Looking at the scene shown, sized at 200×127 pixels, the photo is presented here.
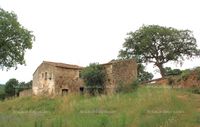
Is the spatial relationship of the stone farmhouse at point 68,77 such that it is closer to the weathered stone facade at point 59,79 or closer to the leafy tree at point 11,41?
the weathered stone facade at point 59,79

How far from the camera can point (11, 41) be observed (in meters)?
32.5

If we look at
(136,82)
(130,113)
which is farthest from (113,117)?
(136,82)

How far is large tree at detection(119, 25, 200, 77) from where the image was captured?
151 feet

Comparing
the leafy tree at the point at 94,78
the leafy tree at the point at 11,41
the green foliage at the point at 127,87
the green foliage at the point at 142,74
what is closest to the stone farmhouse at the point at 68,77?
the leafy tree at the point at 94,78

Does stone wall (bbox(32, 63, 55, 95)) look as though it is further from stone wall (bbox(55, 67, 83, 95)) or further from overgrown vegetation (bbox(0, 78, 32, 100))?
overgrown vegetation (bbox(0, 78, 32, 100))

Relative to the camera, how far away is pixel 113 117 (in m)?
16.0

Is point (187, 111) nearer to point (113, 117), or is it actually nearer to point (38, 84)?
point (113, 117)

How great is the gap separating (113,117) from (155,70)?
33.7m

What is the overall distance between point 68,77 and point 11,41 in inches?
344

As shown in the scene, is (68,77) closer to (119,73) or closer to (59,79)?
(59,79)

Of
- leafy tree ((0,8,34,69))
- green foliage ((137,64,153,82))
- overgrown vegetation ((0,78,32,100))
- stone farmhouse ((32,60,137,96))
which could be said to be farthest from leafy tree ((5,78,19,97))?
leafy tree ((0,8,34,69))

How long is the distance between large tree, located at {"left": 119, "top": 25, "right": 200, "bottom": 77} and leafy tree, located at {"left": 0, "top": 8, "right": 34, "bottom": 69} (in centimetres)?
1807

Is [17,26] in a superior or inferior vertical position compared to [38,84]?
superior

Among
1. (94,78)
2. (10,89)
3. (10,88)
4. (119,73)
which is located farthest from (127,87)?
(10,88)
